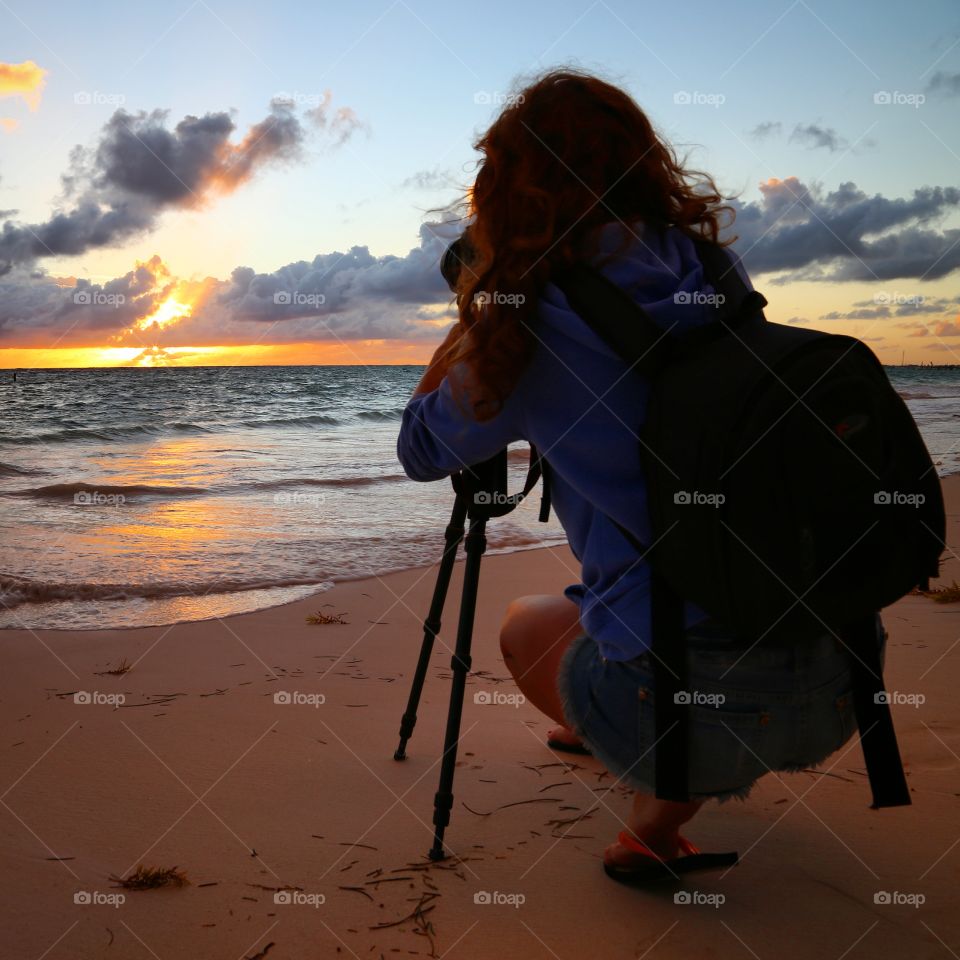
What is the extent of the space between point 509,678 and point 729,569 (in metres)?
2.17

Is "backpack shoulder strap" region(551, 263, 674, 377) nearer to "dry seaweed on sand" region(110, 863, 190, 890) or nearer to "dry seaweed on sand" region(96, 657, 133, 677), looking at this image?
"dry seaweed on sand" region(110, 863, 190, 890)

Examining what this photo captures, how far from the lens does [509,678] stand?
356 cm

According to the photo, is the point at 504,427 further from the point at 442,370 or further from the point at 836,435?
the point at 836,435

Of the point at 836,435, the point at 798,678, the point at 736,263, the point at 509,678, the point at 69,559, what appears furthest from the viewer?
the point at 69,559

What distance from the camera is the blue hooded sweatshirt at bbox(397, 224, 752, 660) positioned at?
166cm

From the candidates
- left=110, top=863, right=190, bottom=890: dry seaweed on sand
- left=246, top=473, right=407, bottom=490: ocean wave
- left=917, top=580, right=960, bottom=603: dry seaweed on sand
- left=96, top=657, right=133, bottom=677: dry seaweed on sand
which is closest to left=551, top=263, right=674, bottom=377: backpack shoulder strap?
left=110, top=863, right=190, bottom=890: dry seaweed on sand

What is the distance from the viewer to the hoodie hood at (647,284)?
164cm

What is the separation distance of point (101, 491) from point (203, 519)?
310 cm

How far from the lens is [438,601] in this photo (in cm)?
245

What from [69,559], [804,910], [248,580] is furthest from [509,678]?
[69,559]

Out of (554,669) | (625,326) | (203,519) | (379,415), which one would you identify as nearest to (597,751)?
(554,669)

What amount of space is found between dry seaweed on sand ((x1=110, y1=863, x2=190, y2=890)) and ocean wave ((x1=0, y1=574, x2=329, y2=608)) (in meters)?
3.23

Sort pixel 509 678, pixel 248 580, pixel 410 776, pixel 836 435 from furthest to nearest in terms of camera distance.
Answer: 1. pixel 248 580
2. pixel 509 678
3. pixel 410 776
4. pixel 836 435

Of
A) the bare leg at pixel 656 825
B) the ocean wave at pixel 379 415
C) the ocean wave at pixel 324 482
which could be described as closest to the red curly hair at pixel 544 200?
the bare leg at pixel 656 825
